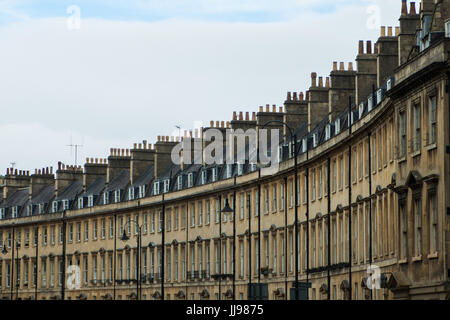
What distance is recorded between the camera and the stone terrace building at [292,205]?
168 feet

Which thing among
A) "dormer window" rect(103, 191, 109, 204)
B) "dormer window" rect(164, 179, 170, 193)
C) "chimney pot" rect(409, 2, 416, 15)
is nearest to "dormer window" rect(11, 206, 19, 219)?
"dormer window" rect(103, 191, 109, 204)

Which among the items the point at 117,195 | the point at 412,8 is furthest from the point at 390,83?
the point at 117,195

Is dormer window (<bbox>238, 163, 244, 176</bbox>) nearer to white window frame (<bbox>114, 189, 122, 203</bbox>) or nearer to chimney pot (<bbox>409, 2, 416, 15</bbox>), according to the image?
white window frame (<bbox>114, 189, 122, 203</bbox>)

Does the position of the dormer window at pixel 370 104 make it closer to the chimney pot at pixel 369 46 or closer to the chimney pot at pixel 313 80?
the chimney pot at pixel 369 46

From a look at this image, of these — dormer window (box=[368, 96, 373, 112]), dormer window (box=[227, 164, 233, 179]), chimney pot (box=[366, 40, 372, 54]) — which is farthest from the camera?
dormer window (box=[227, 164, 233, 179])

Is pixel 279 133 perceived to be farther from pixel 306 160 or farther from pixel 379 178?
pixel 379 178

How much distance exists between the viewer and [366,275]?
2542 inches

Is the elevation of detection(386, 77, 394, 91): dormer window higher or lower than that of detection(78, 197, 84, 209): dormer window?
higher

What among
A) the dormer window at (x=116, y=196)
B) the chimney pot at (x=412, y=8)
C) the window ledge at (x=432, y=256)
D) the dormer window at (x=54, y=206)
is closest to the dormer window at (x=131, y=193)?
the dormer window at (x=116, y=196)

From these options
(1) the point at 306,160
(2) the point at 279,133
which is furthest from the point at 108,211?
(1) the point at 306,160

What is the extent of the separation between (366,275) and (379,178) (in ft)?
18.3

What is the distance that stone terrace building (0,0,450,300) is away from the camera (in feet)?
168

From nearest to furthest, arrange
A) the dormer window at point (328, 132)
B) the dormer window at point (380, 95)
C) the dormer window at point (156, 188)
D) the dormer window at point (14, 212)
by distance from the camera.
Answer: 1. the dormer window at point (380, 95)
2. the dormer window at point (328, 132)
3. the dormer window at point (156, 188)
4. the dormer window at point (14, 212)

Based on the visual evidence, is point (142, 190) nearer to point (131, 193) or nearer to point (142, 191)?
point (142, 191)
